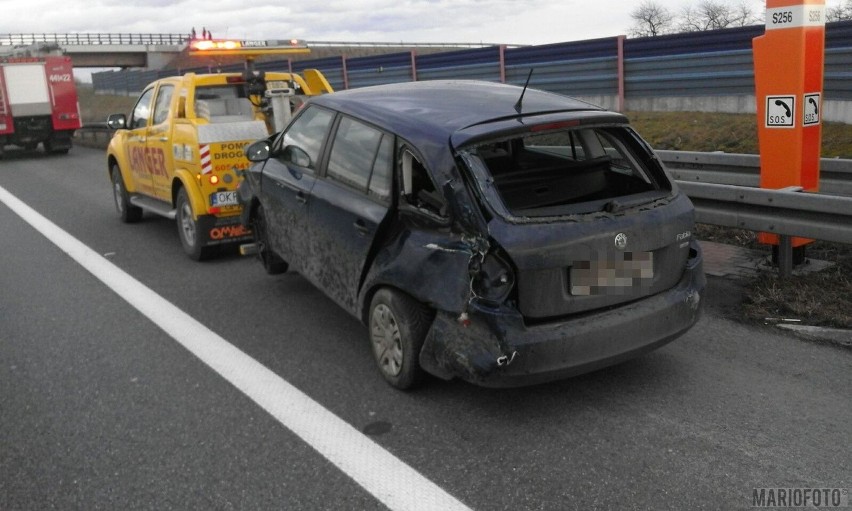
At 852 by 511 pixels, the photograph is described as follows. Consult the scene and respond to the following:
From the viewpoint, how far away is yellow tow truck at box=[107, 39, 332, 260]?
8.01m

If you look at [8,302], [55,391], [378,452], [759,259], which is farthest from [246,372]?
[759,259]

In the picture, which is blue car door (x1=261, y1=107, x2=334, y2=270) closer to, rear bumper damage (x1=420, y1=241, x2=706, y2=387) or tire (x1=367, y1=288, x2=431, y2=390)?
tire (x1=367, y1=288, x2=431, y2=390)

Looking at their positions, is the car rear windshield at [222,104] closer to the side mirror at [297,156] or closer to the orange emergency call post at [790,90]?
the side mirror at [297,156]

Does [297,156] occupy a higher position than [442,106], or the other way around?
[442,106]

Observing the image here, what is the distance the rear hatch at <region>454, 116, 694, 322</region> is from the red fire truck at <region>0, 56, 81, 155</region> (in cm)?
2239

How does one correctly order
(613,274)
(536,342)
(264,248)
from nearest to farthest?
(536,342)
(613,274)
(264,248)

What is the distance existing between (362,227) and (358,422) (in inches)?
46.2

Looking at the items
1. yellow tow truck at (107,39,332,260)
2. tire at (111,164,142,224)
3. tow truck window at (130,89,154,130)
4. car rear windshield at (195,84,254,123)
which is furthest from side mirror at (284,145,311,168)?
tire at (111,164,142,224)

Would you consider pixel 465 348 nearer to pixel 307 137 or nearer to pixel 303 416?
pixel 303 416

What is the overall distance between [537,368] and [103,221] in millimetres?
8509

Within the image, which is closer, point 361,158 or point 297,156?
point 361,158

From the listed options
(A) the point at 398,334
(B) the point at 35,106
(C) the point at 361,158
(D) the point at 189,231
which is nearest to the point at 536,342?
(A) the point at 398,334

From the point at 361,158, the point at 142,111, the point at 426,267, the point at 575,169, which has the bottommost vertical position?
the point at 426,267

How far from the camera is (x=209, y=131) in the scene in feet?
25.9
